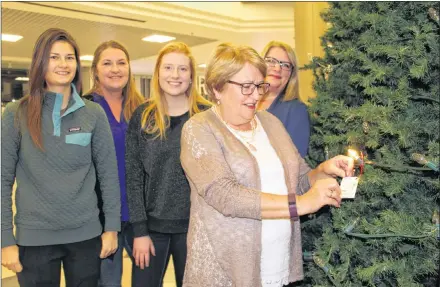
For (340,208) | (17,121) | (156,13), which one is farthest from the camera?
(156,13)

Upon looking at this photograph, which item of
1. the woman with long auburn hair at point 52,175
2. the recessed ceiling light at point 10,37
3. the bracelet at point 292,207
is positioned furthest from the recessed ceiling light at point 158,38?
the bracelet at point 292,207

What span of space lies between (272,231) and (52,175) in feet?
3.04

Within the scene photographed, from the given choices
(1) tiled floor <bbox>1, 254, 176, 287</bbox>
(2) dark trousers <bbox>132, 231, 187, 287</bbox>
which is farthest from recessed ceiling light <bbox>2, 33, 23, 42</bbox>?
(2) dark trousers <bbox>132, 231, 187, 287</bbox>

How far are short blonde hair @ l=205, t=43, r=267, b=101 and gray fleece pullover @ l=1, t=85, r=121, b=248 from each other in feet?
2.28

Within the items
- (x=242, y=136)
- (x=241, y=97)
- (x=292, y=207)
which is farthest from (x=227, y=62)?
(x=292, y=207)

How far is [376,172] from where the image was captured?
127 cm

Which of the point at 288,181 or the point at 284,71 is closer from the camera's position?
the point at 288,181

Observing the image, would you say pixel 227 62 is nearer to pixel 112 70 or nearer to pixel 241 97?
pixel 241 97

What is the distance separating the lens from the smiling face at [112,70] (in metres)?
2.42

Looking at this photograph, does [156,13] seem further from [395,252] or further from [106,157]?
[395,252]

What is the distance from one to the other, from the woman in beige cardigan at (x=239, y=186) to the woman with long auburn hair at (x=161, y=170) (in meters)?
0.48

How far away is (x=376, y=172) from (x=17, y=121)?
4.58 feet

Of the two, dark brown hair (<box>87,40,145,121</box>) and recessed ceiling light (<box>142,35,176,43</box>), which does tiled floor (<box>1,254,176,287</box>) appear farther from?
recessed ceiling light (<box>142,35,176,43</box>)

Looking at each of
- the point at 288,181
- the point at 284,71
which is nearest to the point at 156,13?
the point at 284,71
